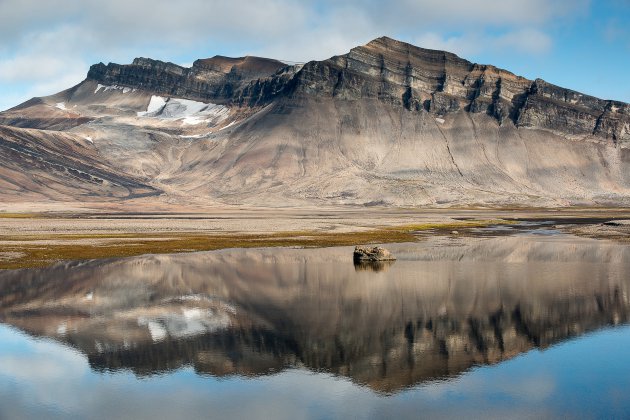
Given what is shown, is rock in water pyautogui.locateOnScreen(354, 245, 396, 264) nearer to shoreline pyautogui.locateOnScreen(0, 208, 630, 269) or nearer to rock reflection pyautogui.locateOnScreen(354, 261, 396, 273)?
rock reflection pyautogui.locateOnScreen(354, 261, 396, 273)

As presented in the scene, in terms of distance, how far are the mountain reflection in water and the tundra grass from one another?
510cm

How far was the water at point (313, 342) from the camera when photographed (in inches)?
852

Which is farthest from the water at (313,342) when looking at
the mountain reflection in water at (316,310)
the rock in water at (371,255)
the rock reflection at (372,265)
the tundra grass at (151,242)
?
the tundra grass at (151,242)

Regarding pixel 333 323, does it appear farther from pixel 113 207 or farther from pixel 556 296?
pixel 113 207

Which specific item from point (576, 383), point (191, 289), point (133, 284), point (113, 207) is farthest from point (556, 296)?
point (113, 207)

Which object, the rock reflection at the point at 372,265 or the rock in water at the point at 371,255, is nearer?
the rock reflection at the point at 372,265

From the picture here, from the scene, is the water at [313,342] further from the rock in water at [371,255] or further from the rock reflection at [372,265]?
the rock in water at [371,255]

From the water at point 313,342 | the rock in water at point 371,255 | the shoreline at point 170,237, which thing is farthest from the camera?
the shoreline at point 170,237

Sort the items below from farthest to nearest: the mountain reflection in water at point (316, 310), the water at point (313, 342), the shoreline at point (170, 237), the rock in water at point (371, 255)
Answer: the shoreline at point (170, 237) → the rock in water at point (371, 255) → the mountain reflection in water at point (316, 310) → the water at point (313, 342)

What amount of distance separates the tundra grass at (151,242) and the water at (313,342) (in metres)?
6.39

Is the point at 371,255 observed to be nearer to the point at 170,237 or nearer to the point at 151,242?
the point at 151,242

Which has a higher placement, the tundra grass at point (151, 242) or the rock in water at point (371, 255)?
the rock in water at point (371, 255)

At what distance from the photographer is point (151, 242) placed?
72688mm

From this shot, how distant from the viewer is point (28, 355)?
2733 centimetres
